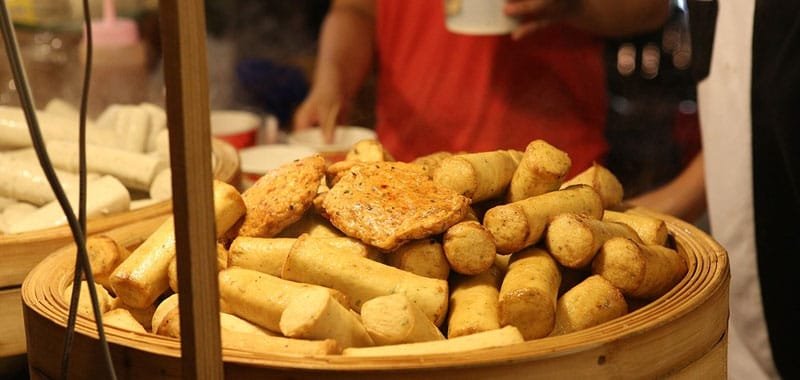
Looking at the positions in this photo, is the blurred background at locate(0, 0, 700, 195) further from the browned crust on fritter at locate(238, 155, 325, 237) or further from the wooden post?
the wooden post

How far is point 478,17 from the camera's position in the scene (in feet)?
5.98

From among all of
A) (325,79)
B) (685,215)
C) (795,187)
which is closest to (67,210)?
(795,187)

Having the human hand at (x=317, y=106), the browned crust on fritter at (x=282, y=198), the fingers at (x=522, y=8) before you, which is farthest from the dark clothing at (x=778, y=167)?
the human hand at (x=317, y=106)

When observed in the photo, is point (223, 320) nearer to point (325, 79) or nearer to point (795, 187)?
point (795, 187)

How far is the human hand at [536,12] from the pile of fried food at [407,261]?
0.82 m

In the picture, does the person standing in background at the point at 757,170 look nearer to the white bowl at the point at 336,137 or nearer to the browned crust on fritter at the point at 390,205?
the white bowl at the point at 336,137

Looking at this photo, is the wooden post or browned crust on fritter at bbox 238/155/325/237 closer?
the wooden post

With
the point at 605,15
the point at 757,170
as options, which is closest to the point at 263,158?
the point at 605,15

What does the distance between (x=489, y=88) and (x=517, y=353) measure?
5.78 ft

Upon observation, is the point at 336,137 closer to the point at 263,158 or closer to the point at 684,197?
the point at 263,158

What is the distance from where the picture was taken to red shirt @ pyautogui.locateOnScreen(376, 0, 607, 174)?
240 centimetres

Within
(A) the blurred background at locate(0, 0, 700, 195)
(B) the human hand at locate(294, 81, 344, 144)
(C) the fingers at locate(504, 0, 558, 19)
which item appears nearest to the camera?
(C) the fingers at locate(504, 0, 558, 19)

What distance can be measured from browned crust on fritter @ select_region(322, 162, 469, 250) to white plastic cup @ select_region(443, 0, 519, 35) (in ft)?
2.79

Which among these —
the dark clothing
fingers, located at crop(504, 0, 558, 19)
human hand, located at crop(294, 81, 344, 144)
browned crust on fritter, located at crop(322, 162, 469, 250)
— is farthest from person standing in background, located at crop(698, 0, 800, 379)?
human hand, located at crop(294, 81, 344, 144)
